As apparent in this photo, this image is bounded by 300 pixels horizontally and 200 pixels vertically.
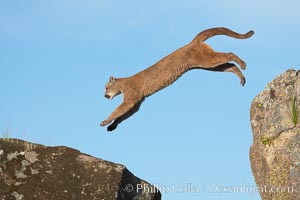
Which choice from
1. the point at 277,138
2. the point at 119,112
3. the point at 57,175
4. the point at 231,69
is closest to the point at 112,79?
the point at 119,112

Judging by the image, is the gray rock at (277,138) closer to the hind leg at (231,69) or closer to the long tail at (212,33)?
the hind leg at (231,69)

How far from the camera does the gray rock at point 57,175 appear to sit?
277 inches

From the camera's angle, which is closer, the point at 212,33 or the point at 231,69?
the point at 231,69

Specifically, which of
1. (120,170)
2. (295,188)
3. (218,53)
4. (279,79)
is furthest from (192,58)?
(120,170)

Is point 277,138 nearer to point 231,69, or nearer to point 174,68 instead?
point 231,69

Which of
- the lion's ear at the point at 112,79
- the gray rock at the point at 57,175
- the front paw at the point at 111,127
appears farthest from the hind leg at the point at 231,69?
the gray rock at the point at 57,175

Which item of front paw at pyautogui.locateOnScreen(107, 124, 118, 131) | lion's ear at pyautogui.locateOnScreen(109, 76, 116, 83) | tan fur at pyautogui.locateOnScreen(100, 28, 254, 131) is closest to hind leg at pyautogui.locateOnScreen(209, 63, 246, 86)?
tan fur at pyautogui.locateOnScreen(100, 28, 254, 131)

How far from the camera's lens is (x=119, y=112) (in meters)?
13.2

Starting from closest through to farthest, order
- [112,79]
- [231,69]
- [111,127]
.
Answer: [231,69] → [111,127] → [112,79]

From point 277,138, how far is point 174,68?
3143 mm

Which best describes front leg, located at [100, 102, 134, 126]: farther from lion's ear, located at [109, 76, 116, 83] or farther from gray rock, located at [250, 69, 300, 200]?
gray rock, located at [250, 69, 300, 200]

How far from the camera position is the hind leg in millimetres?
12469

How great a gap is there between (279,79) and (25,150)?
240 inches

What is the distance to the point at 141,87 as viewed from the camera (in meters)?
13.7
